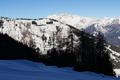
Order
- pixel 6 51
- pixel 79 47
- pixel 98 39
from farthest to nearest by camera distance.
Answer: pixel 79 47 < pixel 98 39 < pixel 6 51

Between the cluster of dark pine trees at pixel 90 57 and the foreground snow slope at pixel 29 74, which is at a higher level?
the cluster of dark pine trees at pixel 90 57

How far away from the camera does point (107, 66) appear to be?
81.9m

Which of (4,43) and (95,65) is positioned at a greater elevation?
(4,43)

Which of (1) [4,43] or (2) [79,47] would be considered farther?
(2) [79,47]

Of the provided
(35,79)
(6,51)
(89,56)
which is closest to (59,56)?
(89,56)

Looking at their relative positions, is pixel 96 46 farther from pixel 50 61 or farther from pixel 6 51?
pixel 6 51

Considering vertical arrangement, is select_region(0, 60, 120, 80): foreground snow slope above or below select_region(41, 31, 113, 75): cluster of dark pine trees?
below

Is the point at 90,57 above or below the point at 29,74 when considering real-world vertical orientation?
above

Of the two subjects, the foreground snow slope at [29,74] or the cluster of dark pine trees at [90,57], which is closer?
the foreground snow slope at [29,74]

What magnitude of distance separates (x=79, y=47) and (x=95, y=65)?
1282 cm

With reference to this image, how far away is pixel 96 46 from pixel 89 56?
3.39 meters

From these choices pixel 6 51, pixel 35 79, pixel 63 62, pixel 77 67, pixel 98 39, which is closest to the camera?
pixel 35 79

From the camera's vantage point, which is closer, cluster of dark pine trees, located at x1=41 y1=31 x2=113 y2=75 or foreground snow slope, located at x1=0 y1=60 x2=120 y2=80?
foreground snow slope, located at x1=0 y1=60 x2=120 y2=80

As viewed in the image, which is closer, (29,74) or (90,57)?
(29,74)
